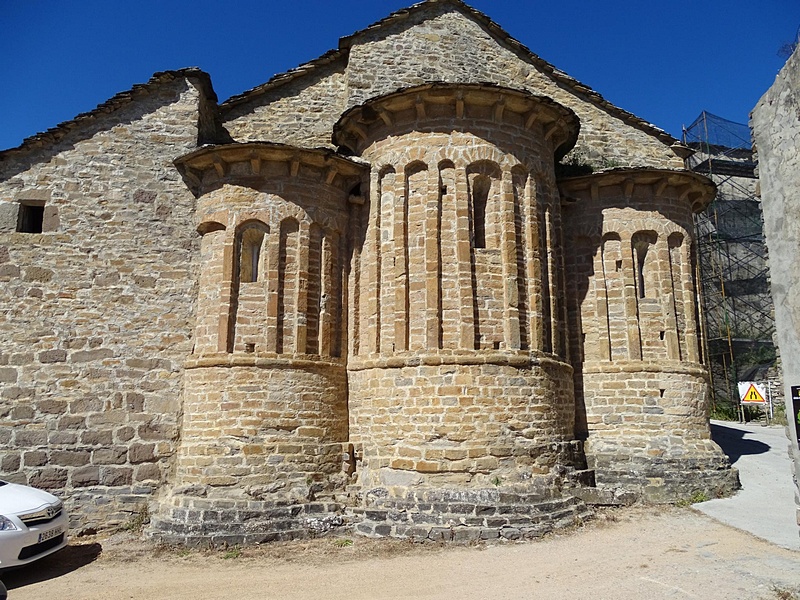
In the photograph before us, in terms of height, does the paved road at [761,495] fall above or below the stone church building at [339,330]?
below

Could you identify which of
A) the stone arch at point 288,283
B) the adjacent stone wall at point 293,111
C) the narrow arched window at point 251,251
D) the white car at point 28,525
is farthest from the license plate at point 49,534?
the adjacent stone wall at point 293,111

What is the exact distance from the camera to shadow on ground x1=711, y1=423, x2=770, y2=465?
48.3 ft

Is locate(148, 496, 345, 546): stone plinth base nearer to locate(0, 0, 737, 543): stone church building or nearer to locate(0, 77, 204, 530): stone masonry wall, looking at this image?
locate(0, 0, 737, 543): stone church building

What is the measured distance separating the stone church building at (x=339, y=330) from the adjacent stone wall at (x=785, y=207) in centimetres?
461

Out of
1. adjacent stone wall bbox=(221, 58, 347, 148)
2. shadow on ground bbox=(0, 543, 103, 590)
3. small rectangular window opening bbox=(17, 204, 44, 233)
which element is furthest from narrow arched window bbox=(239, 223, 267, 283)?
shadow on ground bbox=(0, 543, 103, 590)

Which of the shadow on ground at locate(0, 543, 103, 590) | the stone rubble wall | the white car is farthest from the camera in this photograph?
the stone rubble wall

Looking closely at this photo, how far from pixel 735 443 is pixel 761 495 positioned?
510cm

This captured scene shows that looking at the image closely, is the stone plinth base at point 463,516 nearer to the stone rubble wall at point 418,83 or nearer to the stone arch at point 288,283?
the stone arch at point 288,283

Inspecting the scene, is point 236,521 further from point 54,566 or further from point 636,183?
point 636,183

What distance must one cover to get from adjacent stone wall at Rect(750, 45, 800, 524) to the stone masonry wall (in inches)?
360

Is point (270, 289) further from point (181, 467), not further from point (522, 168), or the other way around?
point (522, 168)

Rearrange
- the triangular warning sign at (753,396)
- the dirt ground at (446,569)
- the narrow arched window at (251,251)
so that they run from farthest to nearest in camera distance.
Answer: the triangular warning sign at (753,396) < the narrow arched window at (251,251) < the dirt ground at (446,569)

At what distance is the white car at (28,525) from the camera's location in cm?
778

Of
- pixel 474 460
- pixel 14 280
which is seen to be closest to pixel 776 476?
pixel 474 460
